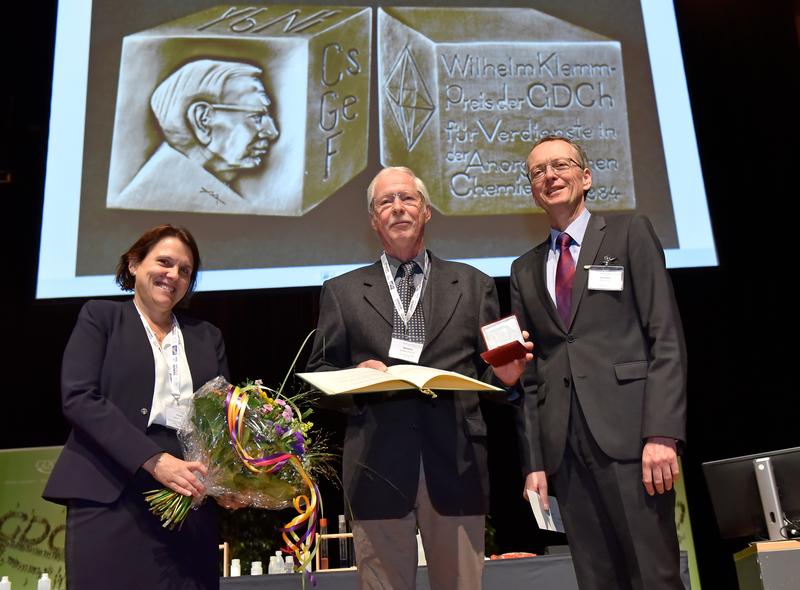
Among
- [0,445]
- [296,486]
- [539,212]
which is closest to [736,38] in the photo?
[539,212]

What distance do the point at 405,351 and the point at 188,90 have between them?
3.06m

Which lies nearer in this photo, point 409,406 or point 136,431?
point 136,431

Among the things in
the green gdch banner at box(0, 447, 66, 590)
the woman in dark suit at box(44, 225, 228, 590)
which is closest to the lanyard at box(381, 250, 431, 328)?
the woman in dark suit at box(44, 225, 228, 590)

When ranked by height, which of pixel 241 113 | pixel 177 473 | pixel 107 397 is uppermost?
pixel 241 113

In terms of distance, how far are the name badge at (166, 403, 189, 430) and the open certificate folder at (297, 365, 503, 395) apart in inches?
17.5

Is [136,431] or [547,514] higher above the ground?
[136,431]

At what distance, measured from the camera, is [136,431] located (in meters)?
2.02

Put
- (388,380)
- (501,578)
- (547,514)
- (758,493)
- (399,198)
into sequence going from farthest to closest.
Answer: (758,493) < (501,578) < (399,198) < (547,514) < (388,380)

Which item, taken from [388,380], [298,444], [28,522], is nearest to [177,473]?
[298,444]

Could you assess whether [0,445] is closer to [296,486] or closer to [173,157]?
[173,157]

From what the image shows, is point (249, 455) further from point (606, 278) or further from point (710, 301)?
point (710, 301)

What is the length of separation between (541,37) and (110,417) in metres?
3.71

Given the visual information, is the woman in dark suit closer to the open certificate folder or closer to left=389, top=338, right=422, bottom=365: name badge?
the open certificate folder

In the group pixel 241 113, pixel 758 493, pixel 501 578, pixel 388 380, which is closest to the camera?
pixel 388 380
